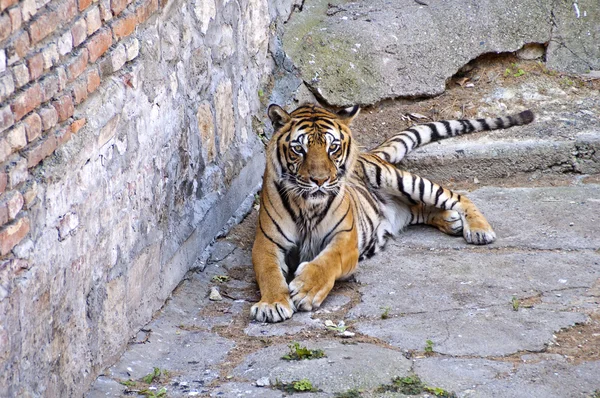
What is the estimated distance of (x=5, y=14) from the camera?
10.5ft

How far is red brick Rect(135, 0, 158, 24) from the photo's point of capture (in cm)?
453

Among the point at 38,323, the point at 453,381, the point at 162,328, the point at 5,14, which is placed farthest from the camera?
the point at 162,328

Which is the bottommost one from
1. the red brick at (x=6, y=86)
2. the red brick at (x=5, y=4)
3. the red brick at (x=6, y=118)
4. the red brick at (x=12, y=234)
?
the red brick at (x=12, y=234)

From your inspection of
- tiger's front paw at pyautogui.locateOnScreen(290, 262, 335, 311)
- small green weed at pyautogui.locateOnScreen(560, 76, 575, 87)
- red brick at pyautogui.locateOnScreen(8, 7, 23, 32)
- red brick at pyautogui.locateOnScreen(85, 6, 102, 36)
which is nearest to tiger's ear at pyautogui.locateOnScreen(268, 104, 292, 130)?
tiger's front paw at pyautogui.locateOnScreen(290, 262, 335, 311)

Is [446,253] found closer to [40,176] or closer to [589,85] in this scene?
[589,85]

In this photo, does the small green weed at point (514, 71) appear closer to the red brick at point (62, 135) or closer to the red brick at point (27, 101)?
the red brick at point (62, 135)

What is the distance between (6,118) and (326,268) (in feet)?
7.72

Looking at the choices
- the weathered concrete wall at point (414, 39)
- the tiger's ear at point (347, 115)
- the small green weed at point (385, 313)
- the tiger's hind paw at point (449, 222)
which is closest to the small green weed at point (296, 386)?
the small green weed at point (385, 313)

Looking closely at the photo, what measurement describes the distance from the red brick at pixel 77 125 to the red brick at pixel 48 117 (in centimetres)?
17

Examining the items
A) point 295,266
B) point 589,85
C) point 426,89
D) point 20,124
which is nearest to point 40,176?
point 20,124

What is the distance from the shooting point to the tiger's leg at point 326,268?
4996mm

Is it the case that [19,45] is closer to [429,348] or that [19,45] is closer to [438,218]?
[429,348]

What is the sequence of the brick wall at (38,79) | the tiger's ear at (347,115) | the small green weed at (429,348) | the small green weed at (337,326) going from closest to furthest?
the brick wall at (38,79), the small green weed at (429,348), the small green weed at (337,326), the tiger's ear at (347,115)

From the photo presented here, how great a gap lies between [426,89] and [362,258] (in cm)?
207
